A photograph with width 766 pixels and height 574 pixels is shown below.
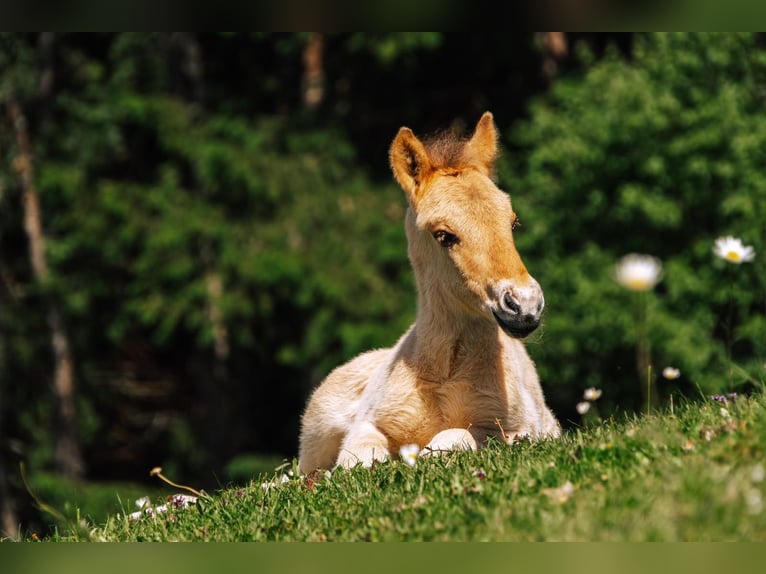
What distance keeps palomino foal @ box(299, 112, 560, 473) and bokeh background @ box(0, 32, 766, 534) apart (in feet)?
41.3

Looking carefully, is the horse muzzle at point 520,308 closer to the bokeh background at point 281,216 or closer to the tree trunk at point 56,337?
the bokeh background at point 281,216

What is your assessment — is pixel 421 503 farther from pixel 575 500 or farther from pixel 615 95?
pixel 615 95

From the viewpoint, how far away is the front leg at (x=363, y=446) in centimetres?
785

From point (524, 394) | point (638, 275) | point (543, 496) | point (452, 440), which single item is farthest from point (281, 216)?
point (543, 496)

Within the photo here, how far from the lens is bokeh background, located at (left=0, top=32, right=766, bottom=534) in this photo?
2230cm

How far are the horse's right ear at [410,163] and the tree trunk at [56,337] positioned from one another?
2276cm

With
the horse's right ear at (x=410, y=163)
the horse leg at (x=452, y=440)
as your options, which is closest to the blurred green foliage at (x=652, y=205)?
the horse's right ear at (x=410, y=163)

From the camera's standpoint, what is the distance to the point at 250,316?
28.3m

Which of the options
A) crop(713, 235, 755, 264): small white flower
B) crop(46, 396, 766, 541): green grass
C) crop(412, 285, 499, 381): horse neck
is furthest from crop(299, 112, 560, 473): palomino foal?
crop(713, 235, 755, 264): small white flower

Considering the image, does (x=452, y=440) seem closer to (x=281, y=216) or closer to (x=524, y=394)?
(x=524, y=394)

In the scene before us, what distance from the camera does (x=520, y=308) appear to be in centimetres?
707

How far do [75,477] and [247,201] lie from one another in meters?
8.29

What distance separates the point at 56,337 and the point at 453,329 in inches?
941
